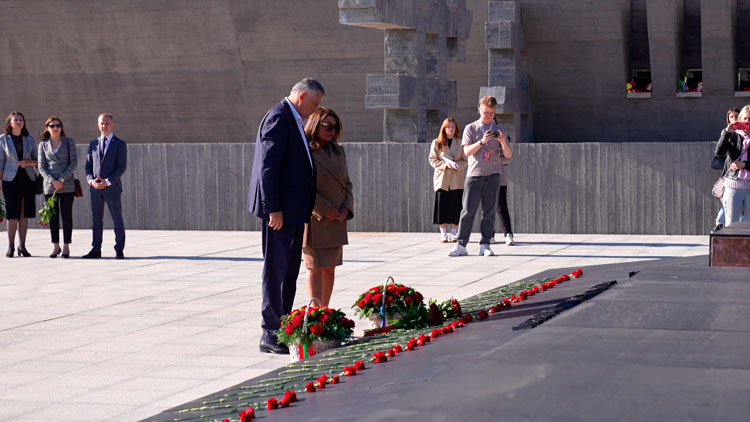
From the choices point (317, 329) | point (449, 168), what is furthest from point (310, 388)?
point (449, 168)

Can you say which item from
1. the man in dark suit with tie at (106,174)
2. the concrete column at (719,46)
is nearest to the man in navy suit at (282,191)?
the man in dark suit with tie at (106,174)

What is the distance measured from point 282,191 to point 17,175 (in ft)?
25.7

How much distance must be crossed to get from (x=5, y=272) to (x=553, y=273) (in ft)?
20.0

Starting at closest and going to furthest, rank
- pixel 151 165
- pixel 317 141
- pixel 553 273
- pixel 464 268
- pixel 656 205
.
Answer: pixel 317 141
pixel 553 273
pixel 464 268
pixel 656 205
pixel 151 165

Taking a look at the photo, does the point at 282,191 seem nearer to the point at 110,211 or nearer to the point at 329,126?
the point at 329,126

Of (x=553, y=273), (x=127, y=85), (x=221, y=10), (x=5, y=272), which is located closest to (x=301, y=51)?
(x=221, y=10)

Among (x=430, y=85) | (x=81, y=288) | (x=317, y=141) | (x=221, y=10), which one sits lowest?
(x=81, y=288)

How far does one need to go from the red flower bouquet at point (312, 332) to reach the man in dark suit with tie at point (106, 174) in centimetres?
734

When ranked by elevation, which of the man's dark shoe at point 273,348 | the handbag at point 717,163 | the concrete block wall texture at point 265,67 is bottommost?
the man's dark shoe at point 273,348

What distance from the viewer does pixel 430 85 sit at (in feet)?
64.7

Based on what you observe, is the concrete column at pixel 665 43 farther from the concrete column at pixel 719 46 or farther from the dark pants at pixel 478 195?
the dark pants at pixel 478 195

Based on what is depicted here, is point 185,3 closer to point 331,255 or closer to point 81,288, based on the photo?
point 81,288

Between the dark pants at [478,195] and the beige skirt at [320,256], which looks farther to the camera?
the dark pants at [478,195]

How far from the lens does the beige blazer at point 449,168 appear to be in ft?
50.6
